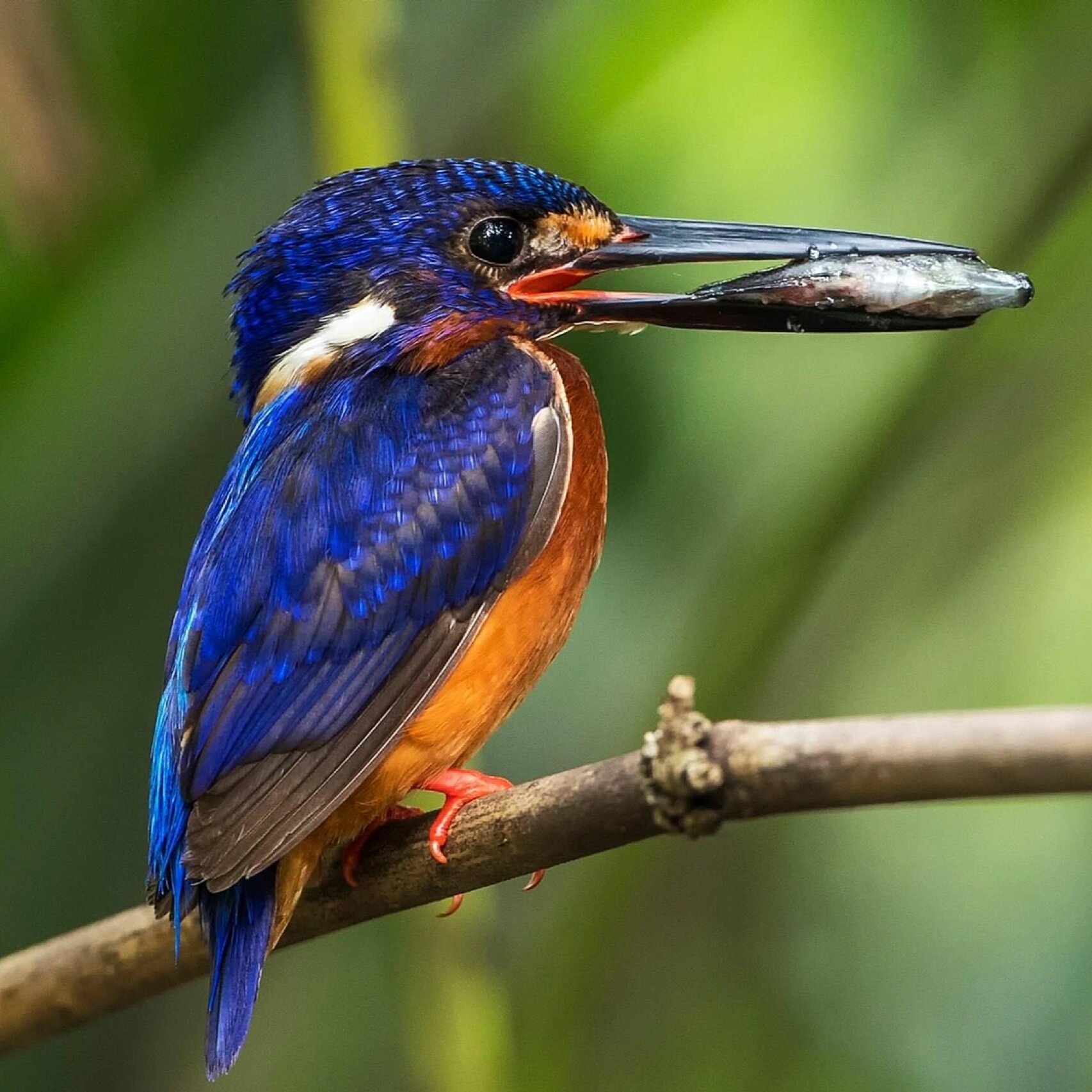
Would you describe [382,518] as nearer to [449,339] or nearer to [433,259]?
[449,339]

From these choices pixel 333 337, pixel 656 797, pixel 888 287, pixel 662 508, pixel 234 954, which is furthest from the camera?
pixel 662 508

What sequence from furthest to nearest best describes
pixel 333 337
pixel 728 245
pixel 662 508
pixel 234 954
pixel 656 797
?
pixel 662 508 < pixel 333 337 < pixel 728 245 < pixel 234 954 < pixel 656 797

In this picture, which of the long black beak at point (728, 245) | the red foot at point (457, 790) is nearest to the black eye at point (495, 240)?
the long black beak at point (728, 245)

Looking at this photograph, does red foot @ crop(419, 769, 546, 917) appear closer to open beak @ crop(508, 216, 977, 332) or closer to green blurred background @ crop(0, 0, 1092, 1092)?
green blurred background @ crop(0, 0, 1092, 1092)

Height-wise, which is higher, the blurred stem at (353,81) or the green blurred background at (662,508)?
the blurred stem at (353,81)

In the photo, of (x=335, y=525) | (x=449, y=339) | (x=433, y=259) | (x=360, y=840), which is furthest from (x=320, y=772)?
(x=433, y=259)

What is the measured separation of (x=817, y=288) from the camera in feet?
6.61

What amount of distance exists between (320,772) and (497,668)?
29 cm

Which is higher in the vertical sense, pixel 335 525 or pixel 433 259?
pixel 433 259

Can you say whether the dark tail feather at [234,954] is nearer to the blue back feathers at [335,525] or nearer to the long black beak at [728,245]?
the blue back feathers at [335,525]

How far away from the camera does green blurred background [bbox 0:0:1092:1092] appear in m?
2.30

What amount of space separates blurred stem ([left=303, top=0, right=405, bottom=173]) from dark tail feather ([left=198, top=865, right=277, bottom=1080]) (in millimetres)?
1111

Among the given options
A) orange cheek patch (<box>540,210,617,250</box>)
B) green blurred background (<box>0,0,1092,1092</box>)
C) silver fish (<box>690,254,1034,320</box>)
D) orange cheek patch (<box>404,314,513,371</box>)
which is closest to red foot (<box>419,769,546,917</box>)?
green blurred background (<box>0,0,1092,1092</box>)

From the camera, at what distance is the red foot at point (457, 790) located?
1.88m
